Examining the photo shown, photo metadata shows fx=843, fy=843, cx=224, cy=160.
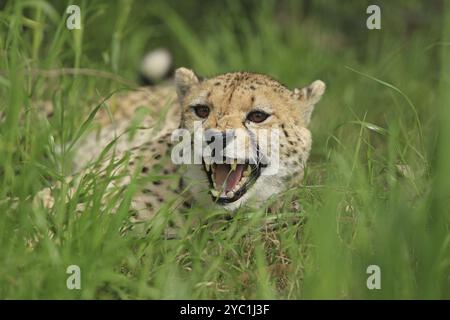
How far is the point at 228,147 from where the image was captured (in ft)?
10.3

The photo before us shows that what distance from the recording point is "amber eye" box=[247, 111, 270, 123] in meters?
3.35

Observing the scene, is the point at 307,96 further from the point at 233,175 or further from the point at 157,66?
the point at 157,66

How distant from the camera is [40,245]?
8.96 ft

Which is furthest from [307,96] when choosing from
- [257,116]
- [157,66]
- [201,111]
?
[157,66]

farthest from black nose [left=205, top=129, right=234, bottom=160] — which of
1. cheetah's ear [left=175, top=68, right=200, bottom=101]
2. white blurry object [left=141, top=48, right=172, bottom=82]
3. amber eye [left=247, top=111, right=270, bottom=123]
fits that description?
white blurry object [left=141, top=48, right=172, bottom=82]

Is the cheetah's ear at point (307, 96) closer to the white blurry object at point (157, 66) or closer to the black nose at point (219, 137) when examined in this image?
the black nose at point (219, 137)

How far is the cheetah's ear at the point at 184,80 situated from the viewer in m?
3.64

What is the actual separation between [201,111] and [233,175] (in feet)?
1.15

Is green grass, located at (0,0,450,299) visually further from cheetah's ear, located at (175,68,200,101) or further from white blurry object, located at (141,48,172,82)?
white blurry object, located at (141,48,172,82)

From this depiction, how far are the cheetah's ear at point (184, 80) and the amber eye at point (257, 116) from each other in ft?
1.33

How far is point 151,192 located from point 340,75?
2.19 metres

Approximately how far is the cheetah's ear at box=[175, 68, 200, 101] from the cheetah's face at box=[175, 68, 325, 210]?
11mm

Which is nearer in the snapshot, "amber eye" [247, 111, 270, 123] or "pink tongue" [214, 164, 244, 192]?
"pink tongue" [214, 164, 244, 192]
